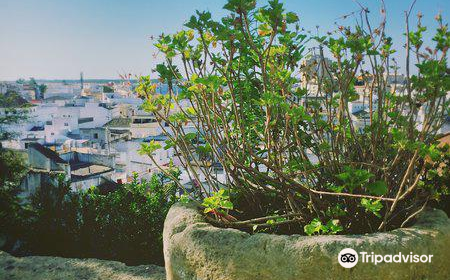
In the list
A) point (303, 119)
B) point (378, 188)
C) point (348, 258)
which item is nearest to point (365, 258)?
point (348, 258)

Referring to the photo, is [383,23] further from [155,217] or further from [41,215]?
[41,215]

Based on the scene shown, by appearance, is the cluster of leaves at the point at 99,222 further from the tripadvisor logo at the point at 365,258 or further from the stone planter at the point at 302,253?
the tripadvisor logo at the point at 365,258

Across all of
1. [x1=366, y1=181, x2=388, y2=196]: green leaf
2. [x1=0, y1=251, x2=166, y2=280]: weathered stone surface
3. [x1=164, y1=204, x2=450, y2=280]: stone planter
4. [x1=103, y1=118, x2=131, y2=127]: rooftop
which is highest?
[x1=366, y1=181, x2=388, y2=196]: green leaf

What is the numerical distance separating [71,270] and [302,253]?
9.91 ft

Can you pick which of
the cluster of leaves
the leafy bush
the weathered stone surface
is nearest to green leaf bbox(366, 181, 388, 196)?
the leafy bush

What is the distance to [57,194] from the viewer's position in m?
5.30

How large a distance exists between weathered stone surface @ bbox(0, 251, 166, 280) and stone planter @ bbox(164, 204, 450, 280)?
1.95 meters

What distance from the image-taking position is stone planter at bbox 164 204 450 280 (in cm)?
190

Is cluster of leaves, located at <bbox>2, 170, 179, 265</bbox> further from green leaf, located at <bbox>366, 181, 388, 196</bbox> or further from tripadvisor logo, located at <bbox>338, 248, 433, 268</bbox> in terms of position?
tripadvisor logo, located at <bbox>338, 248, 433, 268</bbox>

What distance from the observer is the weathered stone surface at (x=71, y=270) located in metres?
4.10

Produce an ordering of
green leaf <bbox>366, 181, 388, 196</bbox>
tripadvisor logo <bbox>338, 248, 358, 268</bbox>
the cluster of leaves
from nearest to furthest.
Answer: tripadvisor logo <bbox>338, 248, 358, 268</bbox> < green leaf <bbox>366, 181, 388, 196</bbox> < the cluster of leaves

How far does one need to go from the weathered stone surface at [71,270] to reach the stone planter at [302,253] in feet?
6.40

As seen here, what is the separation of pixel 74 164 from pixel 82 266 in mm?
18919

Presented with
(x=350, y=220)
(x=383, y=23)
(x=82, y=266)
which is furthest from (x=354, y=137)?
(x=82, y=266)
